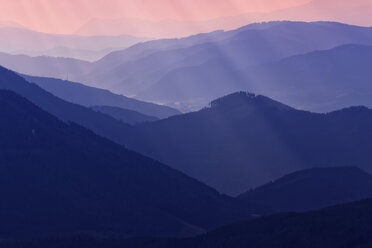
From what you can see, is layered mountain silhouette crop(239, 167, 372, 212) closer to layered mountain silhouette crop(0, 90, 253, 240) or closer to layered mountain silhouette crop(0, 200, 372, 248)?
layered mountain silhouette crop(0, 90, 253, 240)

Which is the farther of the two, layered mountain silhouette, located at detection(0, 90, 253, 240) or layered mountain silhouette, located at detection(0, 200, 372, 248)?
layered mountain silhouette, located at detection(0, 90, 253, 240)

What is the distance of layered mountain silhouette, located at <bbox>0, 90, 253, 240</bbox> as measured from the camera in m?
132

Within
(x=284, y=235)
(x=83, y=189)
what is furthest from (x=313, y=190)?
(x=284, y=235)

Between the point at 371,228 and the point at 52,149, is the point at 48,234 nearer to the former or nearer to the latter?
the point at 52,149

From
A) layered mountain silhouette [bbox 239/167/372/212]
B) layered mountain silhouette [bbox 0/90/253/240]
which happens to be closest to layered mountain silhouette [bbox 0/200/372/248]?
layered mountain silhouette [bbox 0/90/253/240]

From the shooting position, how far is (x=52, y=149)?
16088 centimetres

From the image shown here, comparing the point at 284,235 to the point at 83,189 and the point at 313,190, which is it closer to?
the point at 83,189

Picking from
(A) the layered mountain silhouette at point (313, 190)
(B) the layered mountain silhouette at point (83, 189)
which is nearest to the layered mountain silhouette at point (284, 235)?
(B) the layered mountain silhouette at point (83, 189)

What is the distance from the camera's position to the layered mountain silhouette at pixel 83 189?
435 ft

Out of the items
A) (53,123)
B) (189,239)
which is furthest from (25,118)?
(189,239)

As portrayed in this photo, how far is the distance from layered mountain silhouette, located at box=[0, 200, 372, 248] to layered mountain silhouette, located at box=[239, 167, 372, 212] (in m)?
55.1

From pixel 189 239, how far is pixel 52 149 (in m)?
62.4

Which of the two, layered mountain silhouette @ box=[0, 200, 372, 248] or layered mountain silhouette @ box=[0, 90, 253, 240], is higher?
layered mountain silhouette @ box=[0, 90, 253, 240]

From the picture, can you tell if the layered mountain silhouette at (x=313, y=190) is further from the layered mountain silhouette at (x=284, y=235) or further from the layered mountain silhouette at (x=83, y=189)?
the layered mountain silhouette at (x=284, y=235)
